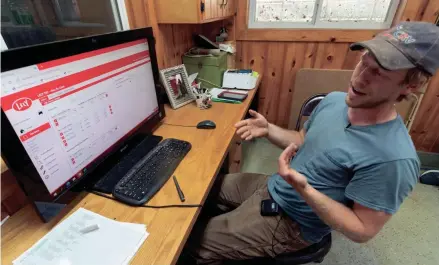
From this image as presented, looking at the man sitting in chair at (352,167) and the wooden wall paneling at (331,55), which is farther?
the wooden wall paneling at (331,55)

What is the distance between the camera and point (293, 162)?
108 centimetres

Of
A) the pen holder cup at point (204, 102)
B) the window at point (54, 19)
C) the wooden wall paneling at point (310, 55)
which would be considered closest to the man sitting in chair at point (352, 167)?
the pen holder cup at point (204, 102)

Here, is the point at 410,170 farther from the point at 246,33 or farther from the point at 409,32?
the point at 246,33

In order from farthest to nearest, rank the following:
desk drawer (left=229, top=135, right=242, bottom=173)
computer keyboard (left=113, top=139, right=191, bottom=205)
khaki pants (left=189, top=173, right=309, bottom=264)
→ desk drawer (left=229, top=135, right=242, bottom=173) → khaki pants (left=189, top=173, right=309, bottom=264) → computer keyboard (left=113, top=139, right=191, bottom=205)

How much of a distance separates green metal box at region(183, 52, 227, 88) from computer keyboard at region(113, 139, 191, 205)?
3.05 feet

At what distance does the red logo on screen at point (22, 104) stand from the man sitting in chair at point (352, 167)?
2.57 feet

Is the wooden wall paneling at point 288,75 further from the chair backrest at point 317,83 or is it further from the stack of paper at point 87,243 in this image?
the stack of paper at point 87,243

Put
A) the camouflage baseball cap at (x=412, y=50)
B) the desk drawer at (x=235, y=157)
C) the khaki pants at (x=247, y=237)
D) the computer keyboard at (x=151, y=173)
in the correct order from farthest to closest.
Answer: the desk drawer at (x=235, y=157) → the khaki pants at (x=247, y=237) → the computer keyboard at (x=151, y=173) → the camouflage baseball cap at (x=412, y=50)

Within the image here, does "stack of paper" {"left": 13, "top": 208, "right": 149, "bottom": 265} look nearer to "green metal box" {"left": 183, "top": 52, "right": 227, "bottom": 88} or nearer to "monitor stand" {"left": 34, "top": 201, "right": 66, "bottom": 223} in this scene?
"monitor stand" {"left": 34, "top": 201, "right": 66, "bottom": 223}

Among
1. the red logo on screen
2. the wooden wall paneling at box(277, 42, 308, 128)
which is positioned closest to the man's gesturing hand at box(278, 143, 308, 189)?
the red logo on screen

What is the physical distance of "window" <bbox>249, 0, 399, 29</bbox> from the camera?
2.00 m

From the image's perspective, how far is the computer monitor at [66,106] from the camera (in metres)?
0.59

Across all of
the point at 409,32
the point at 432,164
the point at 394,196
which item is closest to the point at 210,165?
the point at 394,196

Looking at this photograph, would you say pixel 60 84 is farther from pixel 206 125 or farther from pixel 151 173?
pixel 206 125
